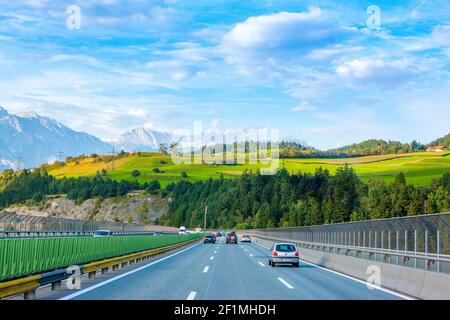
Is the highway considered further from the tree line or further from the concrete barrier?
the tree line

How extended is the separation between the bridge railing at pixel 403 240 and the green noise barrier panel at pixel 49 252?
1152 centimetres

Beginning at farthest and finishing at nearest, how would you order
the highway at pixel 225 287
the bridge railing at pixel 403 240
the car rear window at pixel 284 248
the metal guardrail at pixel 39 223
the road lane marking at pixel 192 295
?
the metal guardrail at pixel 39 223 → the car rear window at pixel 284 248 → the bridge railing at pixel 403 240 → the highway at pixel 225 287 → the road lane marking at pixel 192 295

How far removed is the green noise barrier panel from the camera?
15.3 m

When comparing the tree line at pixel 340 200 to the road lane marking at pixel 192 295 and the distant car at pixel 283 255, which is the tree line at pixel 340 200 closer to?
the distant car at pixel 283 255

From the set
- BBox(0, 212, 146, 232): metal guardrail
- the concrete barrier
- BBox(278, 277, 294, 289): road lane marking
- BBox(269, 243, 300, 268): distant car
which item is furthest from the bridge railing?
BBox(0, 212, 146, 232): metal guardrail

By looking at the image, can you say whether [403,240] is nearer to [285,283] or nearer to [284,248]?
[284,248]

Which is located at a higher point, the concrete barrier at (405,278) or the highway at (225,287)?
the concrete barrier at (405,278)

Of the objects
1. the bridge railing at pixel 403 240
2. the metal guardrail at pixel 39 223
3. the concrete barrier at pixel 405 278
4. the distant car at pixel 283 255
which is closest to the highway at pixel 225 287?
the concrete barrier at pixel 405 278

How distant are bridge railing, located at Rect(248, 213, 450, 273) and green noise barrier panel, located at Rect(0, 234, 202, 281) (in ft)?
37.8

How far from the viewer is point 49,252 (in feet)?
60.9

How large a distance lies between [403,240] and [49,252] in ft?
47.7

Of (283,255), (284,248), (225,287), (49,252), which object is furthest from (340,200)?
(49,252)

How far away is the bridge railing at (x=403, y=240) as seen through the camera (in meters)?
21.2
